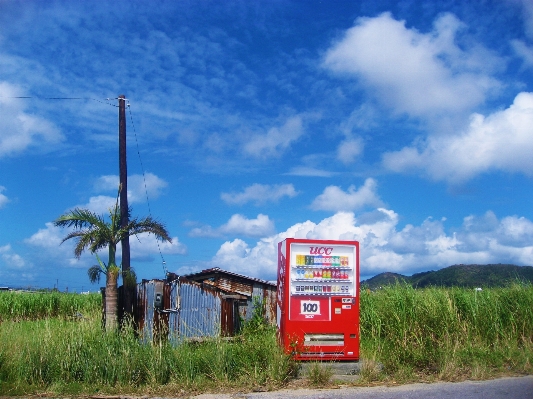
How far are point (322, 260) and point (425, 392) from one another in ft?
10.4

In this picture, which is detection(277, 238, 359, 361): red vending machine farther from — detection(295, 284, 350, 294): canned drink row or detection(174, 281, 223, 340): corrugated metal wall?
detection(174, 281, 223, 340): corrugated metal wall

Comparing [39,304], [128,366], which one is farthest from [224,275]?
[39,304]

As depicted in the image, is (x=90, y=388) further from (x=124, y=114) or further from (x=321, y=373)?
(x=124, y=114)

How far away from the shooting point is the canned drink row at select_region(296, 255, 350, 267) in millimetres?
10543

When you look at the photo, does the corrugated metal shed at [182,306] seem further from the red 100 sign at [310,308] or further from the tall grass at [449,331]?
the red 100 sign at [310,308]

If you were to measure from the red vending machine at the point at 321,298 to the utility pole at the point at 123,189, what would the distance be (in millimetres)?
7177

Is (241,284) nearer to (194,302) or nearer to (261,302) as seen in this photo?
(261,302)

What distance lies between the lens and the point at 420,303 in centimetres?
1313

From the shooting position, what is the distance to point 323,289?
418 inches

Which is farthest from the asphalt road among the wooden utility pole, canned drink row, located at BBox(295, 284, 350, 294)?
the wooden utility pole

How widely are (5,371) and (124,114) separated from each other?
11056 mm

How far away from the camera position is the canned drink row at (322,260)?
10.5 m

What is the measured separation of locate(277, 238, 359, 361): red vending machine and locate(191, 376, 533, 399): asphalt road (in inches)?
54.6

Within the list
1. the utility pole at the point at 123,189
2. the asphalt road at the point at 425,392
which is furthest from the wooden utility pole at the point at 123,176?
the asphalt road at the point at 425,392
